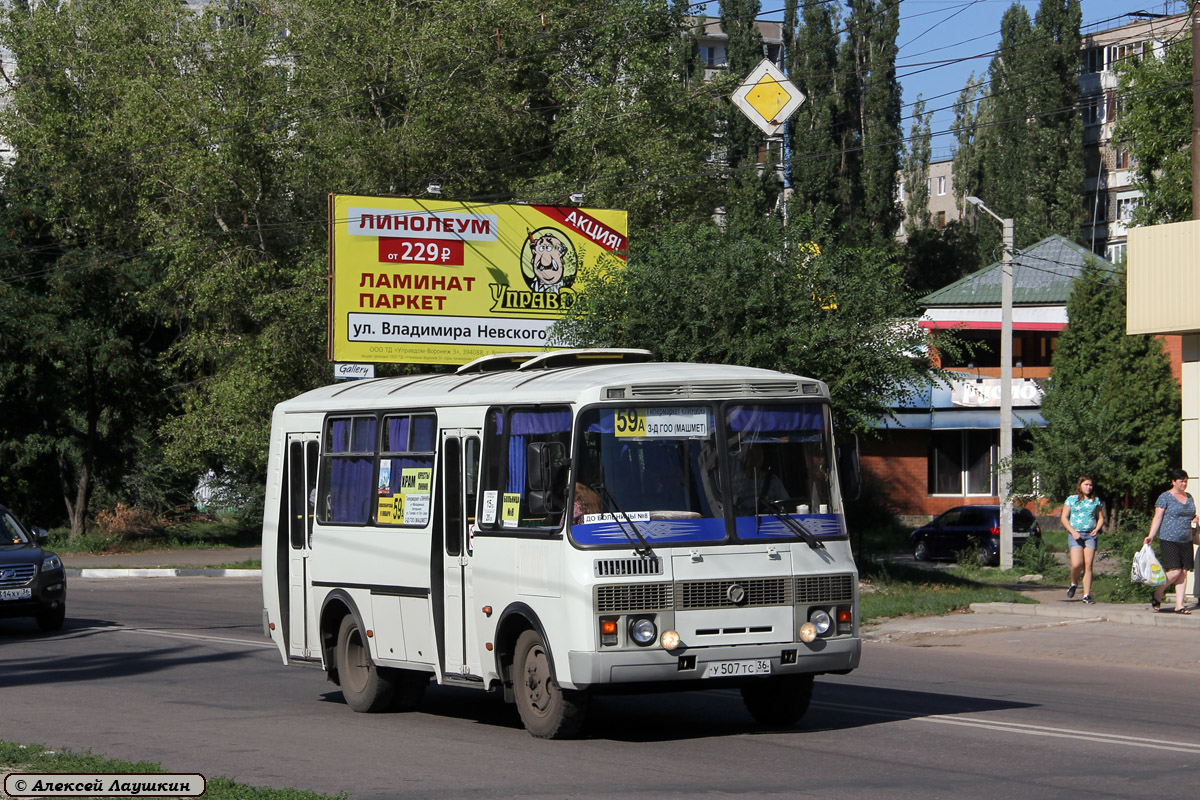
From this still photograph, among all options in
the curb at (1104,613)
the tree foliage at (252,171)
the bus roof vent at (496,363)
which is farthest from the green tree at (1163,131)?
the bus roof vent at (496,363)

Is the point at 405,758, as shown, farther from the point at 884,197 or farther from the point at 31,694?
the point at 884,197

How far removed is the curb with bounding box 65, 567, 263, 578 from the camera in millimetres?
33812

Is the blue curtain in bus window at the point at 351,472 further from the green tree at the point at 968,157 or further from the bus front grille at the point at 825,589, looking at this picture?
the green tree at the point at 968,157

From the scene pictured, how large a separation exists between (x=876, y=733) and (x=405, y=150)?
30355mm

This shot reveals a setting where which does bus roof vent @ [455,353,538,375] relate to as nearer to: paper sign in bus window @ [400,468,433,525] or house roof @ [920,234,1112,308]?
paper sign in bus window @ [400,468,433,525]

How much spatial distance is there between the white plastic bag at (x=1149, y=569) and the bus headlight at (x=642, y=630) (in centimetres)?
1124

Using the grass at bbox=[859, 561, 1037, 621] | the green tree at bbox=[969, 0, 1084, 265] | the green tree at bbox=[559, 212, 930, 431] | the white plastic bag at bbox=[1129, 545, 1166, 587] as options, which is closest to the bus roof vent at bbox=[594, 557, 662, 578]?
the grass at bbox=[859, 561, 1037, 621]

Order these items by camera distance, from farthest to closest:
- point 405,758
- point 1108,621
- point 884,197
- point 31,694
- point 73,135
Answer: point 884,197 → point 73,135 → point 1108,621 → point 31,694 → point 405,758

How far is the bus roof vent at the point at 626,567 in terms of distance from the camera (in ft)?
32.4

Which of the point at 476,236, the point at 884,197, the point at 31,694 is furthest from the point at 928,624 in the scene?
the point at 884,197

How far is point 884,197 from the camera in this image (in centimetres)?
7394

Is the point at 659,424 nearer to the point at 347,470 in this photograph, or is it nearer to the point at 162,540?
the point at 347,470

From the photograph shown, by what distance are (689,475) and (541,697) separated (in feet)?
5.99

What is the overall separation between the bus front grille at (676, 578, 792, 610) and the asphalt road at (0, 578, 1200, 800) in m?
0.94
